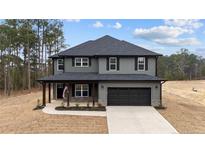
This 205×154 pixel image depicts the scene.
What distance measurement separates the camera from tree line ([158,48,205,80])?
6494 centimetres

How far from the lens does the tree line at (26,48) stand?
4234 centimetres

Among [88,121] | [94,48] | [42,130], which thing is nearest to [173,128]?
[88,121]

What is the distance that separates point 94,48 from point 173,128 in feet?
44.2

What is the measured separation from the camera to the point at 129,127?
16969 mm

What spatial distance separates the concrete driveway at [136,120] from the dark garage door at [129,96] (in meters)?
1.07

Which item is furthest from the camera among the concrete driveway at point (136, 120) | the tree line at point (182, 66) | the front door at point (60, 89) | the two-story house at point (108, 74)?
the tree line at point (182, 66)

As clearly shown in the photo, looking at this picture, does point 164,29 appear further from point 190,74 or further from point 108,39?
point 190,74

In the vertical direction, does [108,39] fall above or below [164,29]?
below

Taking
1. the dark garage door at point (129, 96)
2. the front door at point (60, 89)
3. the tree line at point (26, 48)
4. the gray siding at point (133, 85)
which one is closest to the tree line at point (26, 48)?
the tree line at point (26, 48)

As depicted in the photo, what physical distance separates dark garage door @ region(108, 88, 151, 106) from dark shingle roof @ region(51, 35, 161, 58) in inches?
128

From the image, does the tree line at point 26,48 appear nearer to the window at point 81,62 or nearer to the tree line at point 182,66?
the window at point 81,62

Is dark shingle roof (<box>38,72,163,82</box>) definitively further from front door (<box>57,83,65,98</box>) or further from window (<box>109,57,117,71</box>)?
front door (<box>57,83,65,98</box>)

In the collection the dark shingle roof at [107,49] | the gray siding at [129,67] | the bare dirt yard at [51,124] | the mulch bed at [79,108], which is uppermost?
the dark shingle roof at [107,49]

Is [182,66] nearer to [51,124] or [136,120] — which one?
[136,120]
